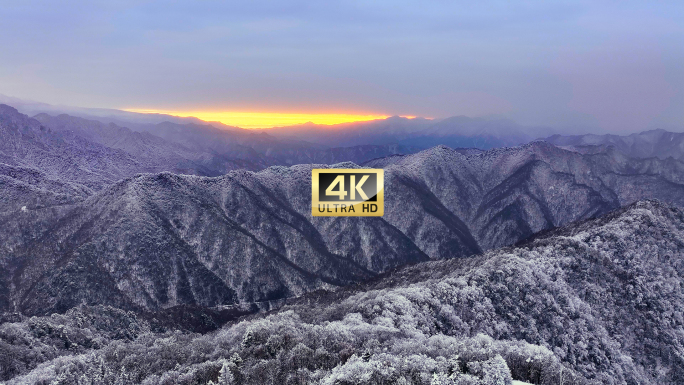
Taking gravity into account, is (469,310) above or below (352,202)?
below

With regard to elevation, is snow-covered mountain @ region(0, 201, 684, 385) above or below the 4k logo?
below

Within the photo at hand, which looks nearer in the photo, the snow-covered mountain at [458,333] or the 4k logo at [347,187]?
the snow-covered mountain at [458,333]

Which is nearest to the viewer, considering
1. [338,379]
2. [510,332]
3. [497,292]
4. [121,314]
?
[338,379]

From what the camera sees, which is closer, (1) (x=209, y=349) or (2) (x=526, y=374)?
(2) (x=526, y=374)

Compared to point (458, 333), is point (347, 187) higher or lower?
higher

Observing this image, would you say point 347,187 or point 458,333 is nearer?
point 347,187

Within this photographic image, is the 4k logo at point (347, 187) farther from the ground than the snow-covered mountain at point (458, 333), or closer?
farther from the ground

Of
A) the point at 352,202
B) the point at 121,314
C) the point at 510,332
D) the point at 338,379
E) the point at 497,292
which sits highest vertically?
the point at 352,202

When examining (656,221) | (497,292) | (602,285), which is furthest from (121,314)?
(656,221)

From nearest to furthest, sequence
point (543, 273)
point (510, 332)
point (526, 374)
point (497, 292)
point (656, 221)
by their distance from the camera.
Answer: point (526, 374)
point (510, 332)
point (497, 292)
point (543, 273)
point (656, 221)

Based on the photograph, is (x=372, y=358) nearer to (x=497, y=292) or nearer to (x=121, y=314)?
(x=497, y=292)

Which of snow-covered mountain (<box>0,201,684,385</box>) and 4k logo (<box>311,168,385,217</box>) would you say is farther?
4k logo (<box>311,168,385,217</box>)
